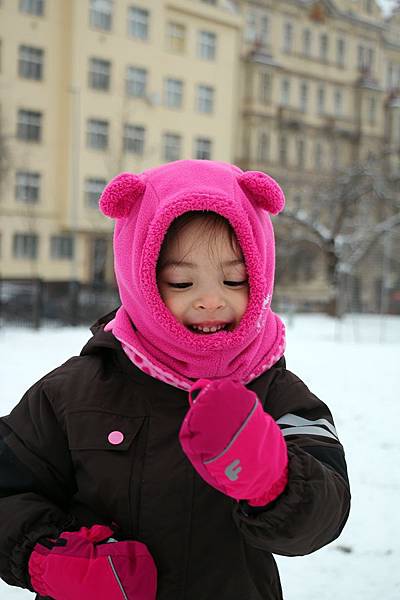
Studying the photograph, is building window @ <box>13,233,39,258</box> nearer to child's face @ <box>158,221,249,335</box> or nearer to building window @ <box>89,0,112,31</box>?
A: building window @ <box>89,0,112,31</box>

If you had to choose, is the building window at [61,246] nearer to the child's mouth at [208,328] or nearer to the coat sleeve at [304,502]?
the child's mouth at [208,328]

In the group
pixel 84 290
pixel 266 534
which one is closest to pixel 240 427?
pixel 266 534

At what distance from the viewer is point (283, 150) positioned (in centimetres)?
3275

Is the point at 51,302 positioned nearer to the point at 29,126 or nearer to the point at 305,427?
the point at 29,126

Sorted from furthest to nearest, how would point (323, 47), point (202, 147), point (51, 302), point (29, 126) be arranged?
point (323, 47)
point (202, 147)
point (29, 126)
point (51, 302)

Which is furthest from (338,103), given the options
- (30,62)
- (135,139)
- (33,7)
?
(30,62)

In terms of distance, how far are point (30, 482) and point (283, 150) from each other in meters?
32.8

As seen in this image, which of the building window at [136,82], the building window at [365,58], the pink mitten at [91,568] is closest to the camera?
the pink mitten at [91,568]

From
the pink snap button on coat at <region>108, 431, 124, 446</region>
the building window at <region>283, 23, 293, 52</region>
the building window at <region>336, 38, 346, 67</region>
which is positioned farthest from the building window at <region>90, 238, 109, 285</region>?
the pink snap button on coat at <region>108, 431, 124, 446</region>

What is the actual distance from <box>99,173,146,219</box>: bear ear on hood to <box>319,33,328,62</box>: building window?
35358mm

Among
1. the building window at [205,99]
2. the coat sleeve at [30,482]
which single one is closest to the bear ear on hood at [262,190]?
the coat sleeve at [30,482]

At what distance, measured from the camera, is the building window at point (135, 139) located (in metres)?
26.0

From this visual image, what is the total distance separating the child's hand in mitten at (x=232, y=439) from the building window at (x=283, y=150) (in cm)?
3224

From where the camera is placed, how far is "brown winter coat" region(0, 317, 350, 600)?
1.28 m
